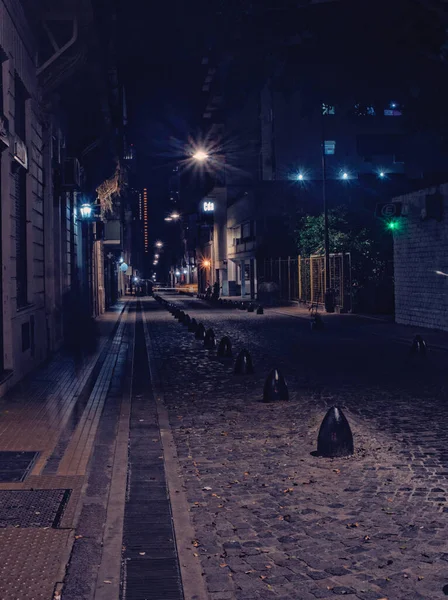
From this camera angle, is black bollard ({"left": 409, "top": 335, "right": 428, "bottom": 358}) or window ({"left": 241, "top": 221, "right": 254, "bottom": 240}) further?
window ({"left": 241, "top": 221, "right": 254, "bottom": 240})

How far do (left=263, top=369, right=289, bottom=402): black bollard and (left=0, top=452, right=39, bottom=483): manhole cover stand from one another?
12.9ft

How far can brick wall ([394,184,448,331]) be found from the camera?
21.1 m

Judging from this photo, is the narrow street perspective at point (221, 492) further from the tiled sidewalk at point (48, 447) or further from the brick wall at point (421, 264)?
the brick wall at point (421, 264)

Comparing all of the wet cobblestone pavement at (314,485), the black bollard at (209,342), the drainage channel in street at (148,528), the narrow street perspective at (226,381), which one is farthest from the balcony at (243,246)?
the drainage channel in street at (148,528)

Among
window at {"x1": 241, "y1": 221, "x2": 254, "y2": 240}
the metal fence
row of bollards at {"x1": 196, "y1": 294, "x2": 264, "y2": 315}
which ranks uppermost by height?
Result: window at {"x1": 241, "y1": 221, "x2": 254, "y2": 240}

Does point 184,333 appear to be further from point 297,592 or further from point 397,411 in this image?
point 297,592

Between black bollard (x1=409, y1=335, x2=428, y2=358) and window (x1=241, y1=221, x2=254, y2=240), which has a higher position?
window (x1=241, y1=221, x2=254, y2=240)

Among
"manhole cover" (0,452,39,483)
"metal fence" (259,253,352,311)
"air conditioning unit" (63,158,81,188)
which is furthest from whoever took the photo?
"metal fence" (259,253,352,311)

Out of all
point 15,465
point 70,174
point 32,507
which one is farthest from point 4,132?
point 70,174

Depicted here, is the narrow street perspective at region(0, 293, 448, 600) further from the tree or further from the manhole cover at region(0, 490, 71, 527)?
the tree

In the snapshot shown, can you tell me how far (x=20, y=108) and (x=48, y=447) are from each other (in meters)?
7.96

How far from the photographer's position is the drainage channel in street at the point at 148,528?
13.0 ft

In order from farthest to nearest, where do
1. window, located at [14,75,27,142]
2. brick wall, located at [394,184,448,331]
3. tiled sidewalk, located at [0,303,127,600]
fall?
brick wall, located at [394,184,448,331], window, located at [14,75,27,142], tiled sidewalk, located at [0,303,127,600]

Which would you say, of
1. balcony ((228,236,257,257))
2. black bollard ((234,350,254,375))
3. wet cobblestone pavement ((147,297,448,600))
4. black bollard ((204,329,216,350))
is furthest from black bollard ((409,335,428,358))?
balcony ((228,236,257,257))
